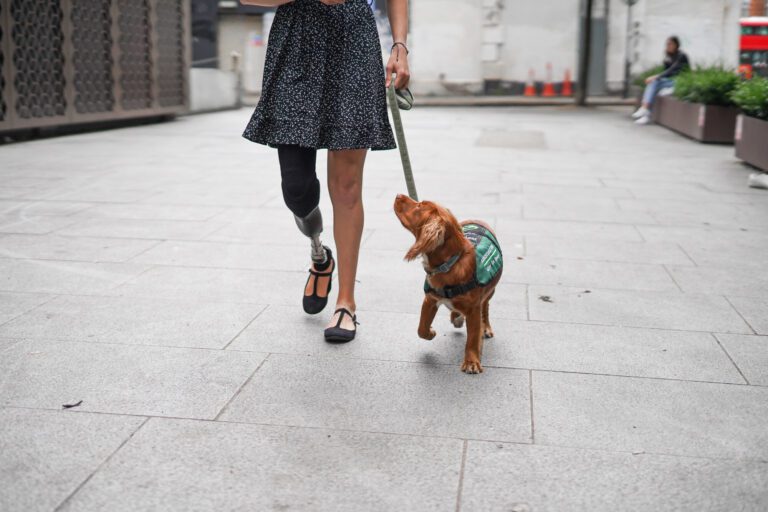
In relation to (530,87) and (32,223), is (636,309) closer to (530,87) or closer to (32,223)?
(32,223)

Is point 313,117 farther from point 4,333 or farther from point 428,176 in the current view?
point 428,176

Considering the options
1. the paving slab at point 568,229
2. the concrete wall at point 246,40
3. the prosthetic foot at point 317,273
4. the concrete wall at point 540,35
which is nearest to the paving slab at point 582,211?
the paving slab at point 568,229

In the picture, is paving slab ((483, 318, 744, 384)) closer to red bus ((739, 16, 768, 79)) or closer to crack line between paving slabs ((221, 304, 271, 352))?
crack line between paving slabs ((221, 304, 271, 352))

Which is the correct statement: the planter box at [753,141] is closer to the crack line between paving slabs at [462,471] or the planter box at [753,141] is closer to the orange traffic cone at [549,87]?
the crack line between paving slabs at [462,471]

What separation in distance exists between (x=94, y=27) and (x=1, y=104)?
2.72 metres

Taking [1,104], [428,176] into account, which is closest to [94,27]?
[1,104]

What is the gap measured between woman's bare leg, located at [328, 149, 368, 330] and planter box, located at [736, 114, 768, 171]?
640 centimetres

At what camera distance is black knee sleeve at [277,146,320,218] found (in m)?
3.45

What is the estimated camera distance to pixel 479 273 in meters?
3.04

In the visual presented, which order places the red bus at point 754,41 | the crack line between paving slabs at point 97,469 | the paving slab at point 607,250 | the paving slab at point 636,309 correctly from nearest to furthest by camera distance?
the crack line between paving slabs at point 97,469, the paving slab at point 636,309, the paving slab at point 607,250, the red bus at point 754,41

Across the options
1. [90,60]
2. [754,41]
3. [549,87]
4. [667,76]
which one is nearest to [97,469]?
[90,60]

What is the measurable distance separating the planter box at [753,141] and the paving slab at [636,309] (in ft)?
16.7

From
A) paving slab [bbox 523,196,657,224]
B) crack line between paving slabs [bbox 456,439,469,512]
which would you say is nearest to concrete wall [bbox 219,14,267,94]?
paving slab [bbox 523,196,657,224]

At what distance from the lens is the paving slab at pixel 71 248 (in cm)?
488
